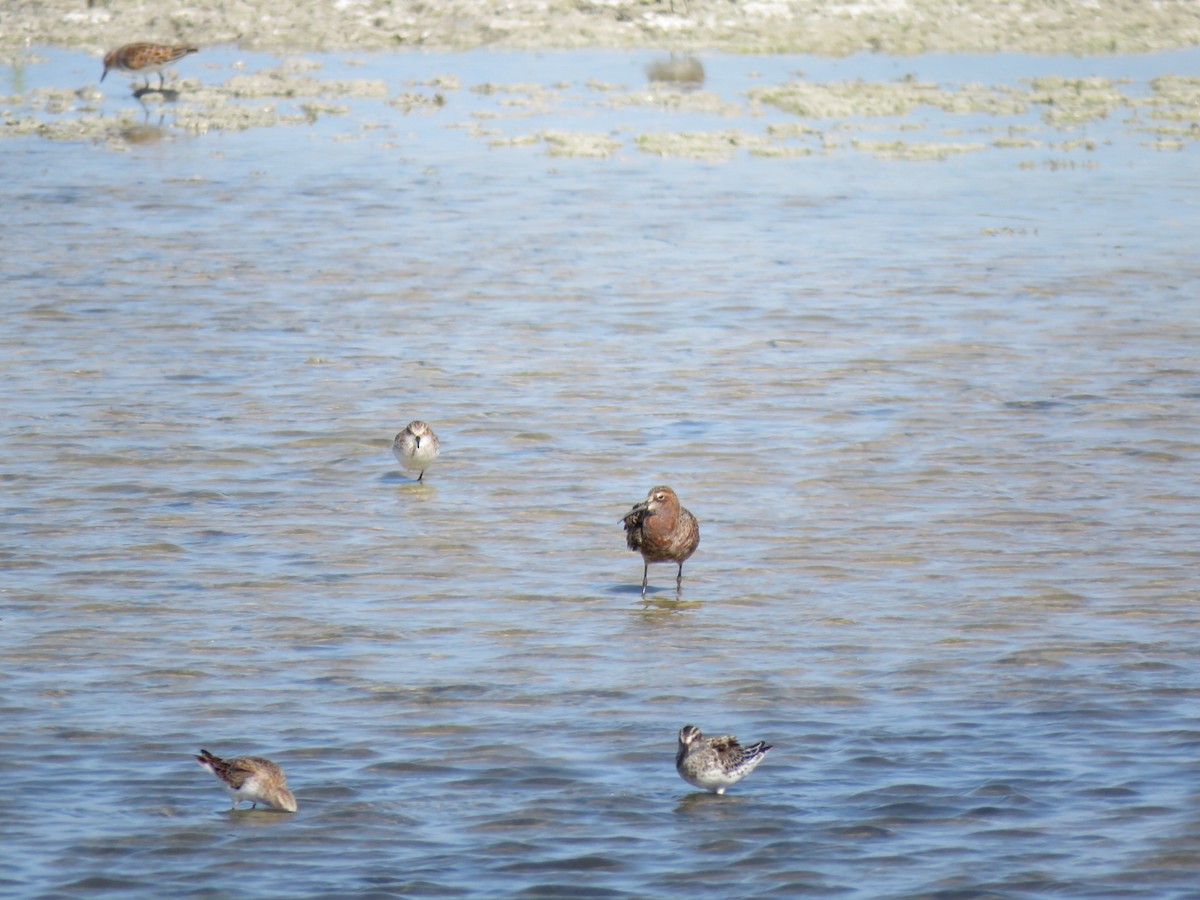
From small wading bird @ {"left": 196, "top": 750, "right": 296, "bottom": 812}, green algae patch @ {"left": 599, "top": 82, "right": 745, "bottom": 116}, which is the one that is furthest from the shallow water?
green algae patch @ {"left": 599, "top": 82, "right": 745, "bottom": 116}

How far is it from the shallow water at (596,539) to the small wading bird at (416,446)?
0.91 feet

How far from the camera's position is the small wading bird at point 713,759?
29.0ft

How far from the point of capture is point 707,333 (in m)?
19.4

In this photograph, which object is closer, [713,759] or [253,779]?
[253,779]

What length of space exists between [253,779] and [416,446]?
5600mm

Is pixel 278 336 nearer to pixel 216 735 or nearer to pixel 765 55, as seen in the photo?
pixel 216 735

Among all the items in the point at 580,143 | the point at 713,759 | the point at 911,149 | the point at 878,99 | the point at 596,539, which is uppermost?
the point at 878,99

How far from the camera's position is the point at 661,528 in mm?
11961

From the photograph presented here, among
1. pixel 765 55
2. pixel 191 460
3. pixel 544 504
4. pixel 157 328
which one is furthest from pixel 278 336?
pixel 765 55

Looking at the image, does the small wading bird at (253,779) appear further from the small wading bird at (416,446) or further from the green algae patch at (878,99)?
the green algae patch at (878,99)

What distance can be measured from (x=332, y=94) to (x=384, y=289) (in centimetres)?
1328

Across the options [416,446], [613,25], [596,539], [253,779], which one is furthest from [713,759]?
[613,25]

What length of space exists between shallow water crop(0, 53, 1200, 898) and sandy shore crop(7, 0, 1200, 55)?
1082cm

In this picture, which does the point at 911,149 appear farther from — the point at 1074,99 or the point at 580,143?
the point at 1074,99
